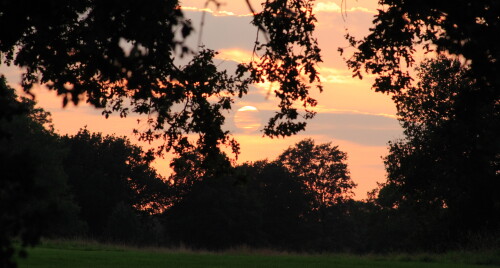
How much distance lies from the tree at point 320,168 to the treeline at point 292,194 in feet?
0.49

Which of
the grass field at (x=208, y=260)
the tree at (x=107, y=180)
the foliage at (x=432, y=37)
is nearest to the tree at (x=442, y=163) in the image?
the grass field at (x=208, y=260)

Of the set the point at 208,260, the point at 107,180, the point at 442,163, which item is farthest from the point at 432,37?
the point at 107,180

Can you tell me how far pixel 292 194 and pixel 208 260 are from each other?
204 ft

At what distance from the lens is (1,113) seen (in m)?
5.73

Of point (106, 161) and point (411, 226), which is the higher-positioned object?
point (106, 161)

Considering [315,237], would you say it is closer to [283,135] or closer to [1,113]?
[283,135]

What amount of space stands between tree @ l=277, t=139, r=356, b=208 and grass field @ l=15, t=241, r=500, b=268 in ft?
172

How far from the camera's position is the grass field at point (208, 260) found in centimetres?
2758

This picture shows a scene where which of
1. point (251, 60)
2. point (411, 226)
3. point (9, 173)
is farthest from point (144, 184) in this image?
point (9, 173)

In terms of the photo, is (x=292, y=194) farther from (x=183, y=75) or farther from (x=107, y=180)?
(x=183, y=75)

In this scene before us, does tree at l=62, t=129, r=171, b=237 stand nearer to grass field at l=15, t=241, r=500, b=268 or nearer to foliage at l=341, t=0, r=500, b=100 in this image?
grass field at l=15, t=241, r=500, b=268

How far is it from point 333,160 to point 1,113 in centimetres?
9785

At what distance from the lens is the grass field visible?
27578mm

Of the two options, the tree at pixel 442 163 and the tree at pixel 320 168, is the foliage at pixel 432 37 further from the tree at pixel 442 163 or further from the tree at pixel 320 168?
the tree at pixel 320 168
